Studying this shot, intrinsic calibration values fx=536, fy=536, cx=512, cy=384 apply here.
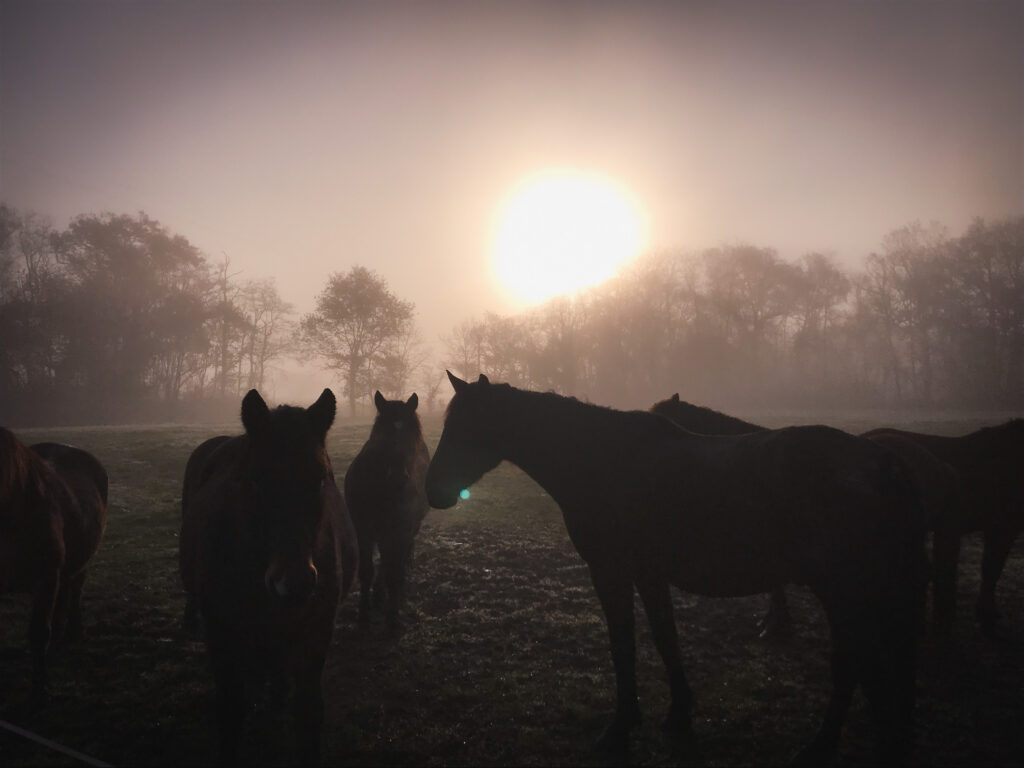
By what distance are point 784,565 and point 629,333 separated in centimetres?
3758

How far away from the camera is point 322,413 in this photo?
3449mm

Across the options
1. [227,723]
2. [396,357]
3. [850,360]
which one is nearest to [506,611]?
[227,723]

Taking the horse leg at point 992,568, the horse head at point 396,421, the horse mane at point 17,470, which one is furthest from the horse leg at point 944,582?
the horse mane at point 17,470

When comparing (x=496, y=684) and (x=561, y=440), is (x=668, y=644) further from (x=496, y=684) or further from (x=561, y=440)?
(x=561, y=440)

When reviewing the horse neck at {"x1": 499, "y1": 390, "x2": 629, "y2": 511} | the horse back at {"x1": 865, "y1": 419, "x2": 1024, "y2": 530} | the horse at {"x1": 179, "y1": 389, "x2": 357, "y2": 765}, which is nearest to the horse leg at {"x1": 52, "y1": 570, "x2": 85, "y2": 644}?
the horse at {"x1": 179, "y1": 389, "x2": 357, "y2": 765}

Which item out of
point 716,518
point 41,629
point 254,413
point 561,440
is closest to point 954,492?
point 716,518

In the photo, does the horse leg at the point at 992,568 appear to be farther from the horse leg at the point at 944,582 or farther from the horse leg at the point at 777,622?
the horse leg at the point at 777,622

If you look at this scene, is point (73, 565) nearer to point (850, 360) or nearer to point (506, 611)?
point (506, 611)

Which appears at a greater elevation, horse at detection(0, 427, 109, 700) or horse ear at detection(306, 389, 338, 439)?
horse ear at detection(306, 389, 338, 439)

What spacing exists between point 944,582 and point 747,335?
36188 mm

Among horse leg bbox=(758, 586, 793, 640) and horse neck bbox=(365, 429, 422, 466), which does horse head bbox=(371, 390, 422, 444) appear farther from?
horse leg bbox=(758, 586, 793, 640)

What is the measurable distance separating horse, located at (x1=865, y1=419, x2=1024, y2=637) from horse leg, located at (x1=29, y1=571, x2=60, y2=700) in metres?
8.85

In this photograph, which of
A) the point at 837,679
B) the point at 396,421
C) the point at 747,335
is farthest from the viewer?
the point at 747,335

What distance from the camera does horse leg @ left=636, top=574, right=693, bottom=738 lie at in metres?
4.26
